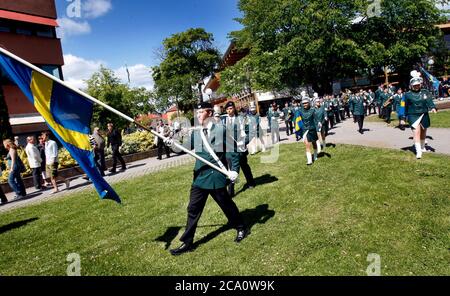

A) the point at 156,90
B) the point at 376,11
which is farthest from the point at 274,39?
the point at 156,90

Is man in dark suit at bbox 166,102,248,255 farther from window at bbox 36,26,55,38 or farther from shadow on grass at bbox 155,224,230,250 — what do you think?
window at bbox 36,26,55,38

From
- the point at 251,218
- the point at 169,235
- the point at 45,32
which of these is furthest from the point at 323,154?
the point at 45,32

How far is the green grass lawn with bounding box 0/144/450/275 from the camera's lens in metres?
4.44

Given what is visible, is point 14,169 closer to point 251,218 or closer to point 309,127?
point 251,218

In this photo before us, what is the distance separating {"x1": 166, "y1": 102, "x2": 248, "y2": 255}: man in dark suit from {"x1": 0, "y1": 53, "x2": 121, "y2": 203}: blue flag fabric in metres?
1.34

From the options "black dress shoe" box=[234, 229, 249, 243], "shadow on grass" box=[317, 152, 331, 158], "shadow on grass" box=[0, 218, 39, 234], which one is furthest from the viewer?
"shadow on grass" box=[317, 152, 331, 158]

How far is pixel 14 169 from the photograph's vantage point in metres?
11.5

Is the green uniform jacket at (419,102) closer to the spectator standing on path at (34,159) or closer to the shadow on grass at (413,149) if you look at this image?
the shadow on grass at (413,149)

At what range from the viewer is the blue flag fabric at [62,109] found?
453 cm

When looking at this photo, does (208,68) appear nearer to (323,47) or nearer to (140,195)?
(323,47)

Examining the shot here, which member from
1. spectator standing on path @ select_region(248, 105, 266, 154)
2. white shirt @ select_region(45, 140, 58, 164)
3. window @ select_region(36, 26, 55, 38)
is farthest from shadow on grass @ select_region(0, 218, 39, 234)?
window @ select_region(36, 26, 55, 38)

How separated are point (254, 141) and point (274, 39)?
12533 millimetres

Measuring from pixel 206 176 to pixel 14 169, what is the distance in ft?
32.2

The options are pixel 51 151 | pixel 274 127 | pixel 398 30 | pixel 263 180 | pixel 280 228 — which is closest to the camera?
pixel 280 228
